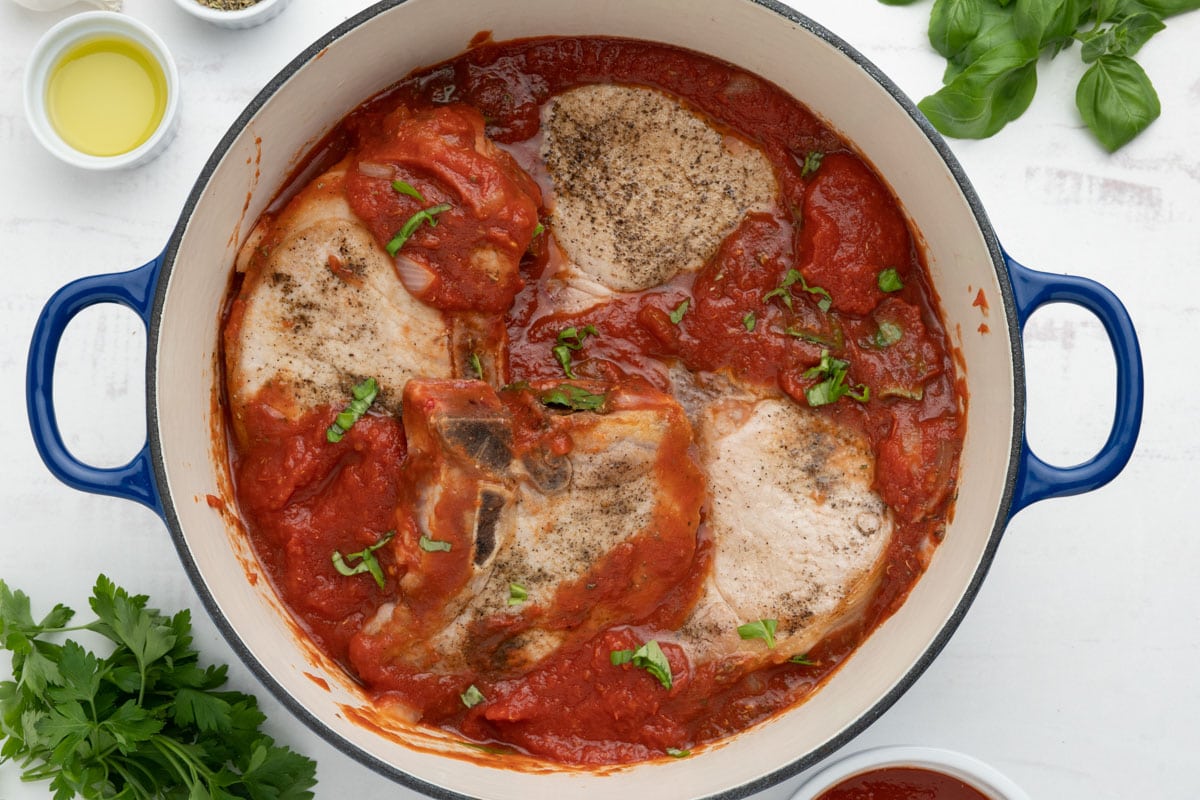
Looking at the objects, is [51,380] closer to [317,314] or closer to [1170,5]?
[317,314]

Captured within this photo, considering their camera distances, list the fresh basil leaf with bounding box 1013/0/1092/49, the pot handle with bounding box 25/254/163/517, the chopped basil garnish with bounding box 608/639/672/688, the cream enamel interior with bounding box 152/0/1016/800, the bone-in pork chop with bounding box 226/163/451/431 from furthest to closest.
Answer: the fresh basil leaf with bounding box 1013/0/1092/49 → the chopped basil garnish with bounding box 608/639/672/688 → the bone-in pork chop with bounding box 226/163/451/431 → the cream enamel interior with bounding box 152/0/1016/800 → the pot handle with bounding box 25/254/163/517

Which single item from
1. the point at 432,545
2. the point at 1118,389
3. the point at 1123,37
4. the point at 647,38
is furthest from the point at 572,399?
the point at 1123,37

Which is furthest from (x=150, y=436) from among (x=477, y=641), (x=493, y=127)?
(x=493, y=127)

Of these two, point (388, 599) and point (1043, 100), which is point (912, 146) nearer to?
point (1043, 100)

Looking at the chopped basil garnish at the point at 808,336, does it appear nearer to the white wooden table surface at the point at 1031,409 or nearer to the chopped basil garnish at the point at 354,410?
the white wooden table surface at the point at 1031,409

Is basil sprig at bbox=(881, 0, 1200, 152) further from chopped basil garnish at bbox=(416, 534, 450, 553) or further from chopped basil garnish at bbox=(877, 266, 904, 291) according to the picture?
chopped basil garnish at bbox=(416, 534, 450, 553)

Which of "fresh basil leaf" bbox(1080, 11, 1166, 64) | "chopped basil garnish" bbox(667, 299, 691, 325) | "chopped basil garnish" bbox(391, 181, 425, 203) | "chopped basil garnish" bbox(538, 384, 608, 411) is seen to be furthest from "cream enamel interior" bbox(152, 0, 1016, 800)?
"chopped basil garnish" bbox(538, 384, 608, 411)
